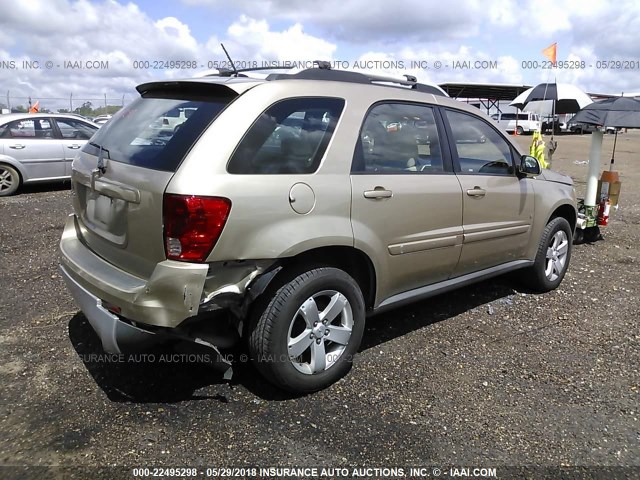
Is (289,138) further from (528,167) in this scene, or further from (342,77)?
(528,167)

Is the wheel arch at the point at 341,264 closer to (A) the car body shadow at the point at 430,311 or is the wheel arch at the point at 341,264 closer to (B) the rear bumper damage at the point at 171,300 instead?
(B) the rear bumper damage at the point at 171,300

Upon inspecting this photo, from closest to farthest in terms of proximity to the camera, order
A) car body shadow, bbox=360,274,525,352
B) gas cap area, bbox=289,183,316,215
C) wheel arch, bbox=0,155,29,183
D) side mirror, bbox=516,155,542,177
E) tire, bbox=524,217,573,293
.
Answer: gas cap area, bbox=289,183,316,215 → car body shadow, bbox=360,274,525,352 → side mirror, bbox=516,155,542,177 → tire, bbox=524,217,573,293 → wheel arch, bbox=0,155,29,183

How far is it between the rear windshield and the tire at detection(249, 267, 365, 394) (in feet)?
3.05

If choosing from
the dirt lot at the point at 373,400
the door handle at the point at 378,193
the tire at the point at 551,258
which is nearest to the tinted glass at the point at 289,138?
the door handle at the point at 378,193

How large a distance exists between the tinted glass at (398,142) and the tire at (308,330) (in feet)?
2.46

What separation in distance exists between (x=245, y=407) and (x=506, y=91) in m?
37.9

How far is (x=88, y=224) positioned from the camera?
10.6 ft

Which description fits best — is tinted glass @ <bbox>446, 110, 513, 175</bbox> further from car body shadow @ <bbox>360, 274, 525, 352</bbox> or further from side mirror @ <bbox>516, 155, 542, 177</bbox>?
car body shadow @ <bbox>360, 274, 525, 352</bbox>

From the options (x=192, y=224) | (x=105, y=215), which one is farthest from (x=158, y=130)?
(x=192, y=224)

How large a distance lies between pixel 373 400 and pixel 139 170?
1874 millimetres

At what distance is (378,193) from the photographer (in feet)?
10.6

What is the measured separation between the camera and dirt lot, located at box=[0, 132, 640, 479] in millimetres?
2627

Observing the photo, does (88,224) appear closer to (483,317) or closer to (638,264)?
(483,317)

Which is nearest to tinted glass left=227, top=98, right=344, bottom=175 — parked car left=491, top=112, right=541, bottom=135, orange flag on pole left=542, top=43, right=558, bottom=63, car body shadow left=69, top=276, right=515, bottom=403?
car body shadow left=69, top=276, right=515, bottom=403
